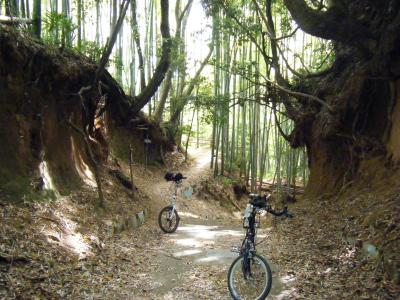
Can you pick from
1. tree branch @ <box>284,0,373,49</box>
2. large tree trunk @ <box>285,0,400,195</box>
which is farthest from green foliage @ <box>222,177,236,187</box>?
tree branch @ <box>284,0,373,49</box>

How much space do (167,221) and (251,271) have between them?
15.2ft

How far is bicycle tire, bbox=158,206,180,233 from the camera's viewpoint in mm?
9047

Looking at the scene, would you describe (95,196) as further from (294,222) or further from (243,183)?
(243,183)

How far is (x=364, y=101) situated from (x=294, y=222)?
291 centimetres

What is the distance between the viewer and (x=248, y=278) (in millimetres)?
4688

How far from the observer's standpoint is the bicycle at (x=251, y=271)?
4.59m

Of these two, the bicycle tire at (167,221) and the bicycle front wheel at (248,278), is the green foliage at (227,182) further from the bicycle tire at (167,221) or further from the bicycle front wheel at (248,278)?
the bicycle front wheel at (248,278)

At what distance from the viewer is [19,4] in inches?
374

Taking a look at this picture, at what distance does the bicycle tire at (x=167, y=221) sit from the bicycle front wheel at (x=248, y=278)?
440cm

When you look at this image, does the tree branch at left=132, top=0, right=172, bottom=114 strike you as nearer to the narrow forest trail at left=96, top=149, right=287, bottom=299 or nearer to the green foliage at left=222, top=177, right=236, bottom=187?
the narrow forest trail at left=96, top=149, right=287, bottom=299

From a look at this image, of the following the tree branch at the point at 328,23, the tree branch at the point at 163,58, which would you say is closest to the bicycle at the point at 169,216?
the tree branch at the point at 328,23

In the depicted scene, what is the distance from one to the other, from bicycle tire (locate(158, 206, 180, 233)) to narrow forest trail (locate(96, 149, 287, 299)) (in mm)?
155

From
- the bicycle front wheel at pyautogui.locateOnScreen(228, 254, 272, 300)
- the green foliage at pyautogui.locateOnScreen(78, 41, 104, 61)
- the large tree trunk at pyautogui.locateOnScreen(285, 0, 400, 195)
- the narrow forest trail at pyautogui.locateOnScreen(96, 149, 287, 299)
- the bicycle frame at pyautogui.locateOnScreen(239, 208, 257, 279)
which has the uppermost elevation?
the green foliage at pyautogui.locateOnScreen(78, 41, 104, 61)

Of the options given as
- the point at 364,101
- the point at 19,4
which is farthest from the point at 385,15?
the point at 19,4
